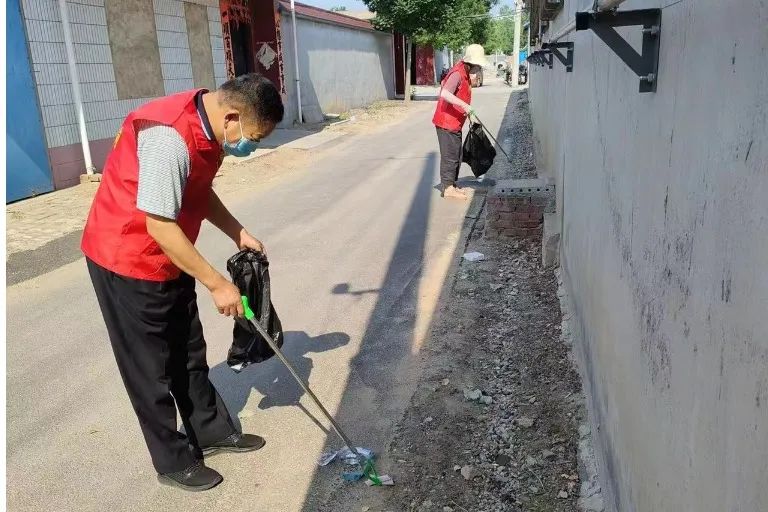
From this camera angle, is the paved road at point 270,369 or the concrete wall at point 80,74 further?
the concrete wall at point 80,74

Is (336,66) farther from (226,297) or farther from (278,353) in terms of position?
(226,297)

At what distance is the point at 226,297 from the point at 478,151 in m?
5.84

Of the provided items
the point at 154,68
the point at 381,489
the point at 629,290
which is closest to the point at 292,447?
the point at 381,489

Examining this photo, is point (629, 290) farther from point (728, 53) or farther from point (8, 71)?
point (8, 71)

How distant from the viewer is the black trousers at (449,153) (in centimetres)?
777

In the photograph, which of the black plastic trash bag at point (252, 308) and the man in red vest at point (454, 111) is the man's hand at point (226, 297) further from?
the man in red vest at point (454, 111)

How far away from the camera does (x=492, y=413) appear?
11.1ft

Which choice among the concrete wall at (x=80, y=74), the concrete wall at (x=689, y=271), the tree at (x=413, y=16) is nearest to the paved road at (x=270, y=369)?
the concrete wall at (x=689, y=271)

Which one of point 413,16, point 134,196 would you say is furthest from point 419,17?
point 134,196

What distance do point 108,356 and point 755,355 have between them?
393 centimetres

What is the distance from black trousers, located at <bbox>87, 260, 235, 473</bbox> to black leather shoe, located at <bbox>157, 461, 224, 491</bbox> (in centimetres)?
4

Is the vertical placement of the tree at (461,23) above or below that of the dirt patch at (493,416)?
above

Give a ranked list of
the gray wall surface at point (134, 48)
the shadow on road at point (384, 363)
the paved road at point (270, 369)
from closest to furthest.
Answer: the paved road at point (270, 369), the shadow on road at point (384, 363), the gray wall surface at point (134, 48)

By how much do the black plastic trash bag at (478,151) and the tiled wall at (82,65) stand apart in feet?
18.2
